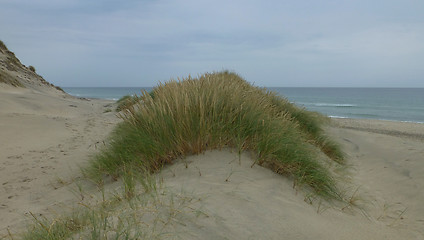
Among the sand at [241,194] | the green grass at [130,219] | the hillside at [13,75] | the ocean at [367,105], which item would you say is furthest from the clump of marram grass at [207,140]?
the hillside at [13,75]

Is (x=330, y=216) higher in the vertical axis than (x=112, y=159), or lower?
lower

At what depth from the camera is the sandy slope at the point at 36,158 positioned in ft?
10.6

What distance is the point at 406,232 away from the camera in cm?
287

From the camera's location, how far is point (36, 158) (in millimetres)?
4891

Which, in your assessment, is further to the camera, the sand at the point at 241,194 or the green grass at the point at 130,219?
the sand at the point at 241,194

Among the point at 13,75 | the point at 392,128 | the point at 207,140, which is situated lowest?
the point at 392,128

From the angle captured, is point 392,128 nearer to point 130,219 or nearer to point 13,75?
point 130,219

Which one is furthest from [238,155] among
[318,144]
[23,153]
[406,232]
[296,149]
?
[23,153]

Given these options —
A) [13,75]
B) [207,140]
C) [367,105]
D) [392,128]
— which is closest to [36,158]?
[207,140]

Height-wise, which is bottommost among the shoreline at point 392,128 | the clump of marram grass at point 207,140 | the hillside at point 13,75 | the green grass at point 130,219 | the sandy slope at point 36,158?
the shoreline at point 392,128

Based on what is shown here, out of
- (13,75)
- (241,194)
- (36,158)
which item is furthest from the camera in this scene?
(13,75)

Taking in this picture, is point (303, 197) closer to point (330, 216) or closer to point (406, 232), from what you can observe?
point (330, 216)

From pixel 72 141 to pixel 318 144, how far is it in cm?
A: 535

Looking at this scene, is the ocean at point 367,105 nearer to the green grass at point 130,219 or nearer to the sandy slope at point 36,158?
the sandy slope at point 36,158
